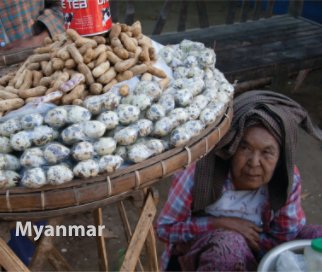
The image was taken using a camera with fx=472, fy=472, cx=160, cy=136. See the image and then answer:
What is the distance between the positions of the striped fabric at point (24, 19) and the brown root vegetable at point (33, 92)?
3.38 feet

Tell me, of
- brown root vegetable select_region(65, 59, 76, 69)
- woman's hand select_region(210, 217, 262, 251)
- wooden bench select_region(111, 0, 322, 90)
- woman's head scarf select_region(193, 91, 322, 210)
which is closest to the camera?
brown root vegetable select_region(65, 59, 76, 69)

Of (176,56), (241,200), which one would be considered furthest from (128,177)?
(241,200)

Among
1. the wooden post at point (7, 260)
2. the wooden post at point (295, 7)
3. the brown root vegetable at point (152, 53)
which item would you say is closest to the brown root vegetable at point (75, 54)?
the brown root vegetable at point (152, 53)

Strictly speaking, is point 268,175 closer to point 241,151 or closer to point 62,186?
point 241,151

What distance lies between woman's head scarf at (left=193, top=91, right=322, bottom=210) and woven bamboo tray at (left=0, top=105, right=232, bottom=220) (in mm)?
572

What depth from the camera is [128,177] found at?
120cm

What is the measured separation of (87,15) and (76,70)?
6.6 inches

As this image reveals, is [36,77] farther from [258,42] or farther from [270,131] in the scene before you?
[258,42]

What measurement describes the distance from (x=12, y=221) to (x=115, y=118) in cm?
40

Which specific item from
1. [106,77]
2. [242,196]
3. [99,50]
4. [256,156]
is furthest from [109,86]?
[242,196]

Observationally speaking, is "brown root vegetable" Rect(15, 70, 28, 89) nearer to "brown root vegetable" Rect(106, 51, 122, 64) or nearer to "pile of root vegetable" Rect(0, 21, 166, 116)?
"pile of root vegetable" Rect(0, 21, 166, 116)

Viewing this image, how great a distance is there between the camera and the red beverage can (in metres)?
1.40

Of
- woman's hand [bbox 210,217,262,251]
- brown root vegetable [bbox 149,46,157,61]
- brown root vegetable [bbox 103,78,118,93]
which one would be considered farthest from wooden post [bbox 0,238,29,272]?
woman's hand [bbox 210,217,262,251]

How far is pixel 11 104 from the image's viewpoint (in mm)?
1312
